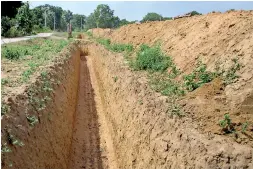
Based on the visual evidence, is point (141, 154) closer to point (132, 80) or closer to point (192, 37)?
point (132, 80)

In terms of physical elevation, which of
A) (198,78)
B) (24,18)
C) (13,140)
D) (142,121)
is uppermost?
(24,18)

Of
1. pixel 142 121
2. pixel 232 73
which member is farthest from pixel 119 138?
pixel 232 73

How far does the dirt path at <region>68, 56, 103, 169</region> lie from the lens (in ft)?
34.6

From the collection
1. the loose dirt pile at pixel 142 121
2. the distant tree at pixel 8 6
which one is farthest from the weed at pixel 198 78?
the distant tree at pixel 8 6

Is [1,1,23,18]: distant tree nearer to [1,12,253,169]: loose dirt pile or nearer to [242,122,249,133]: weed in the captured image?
[1,12,253,169]: loose dirt pile

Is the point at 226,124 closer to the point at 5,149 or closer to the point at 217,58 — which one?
the point at 217,58

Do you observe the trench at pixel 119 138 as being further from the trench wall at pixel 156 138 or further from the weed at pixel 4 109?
the weed at pixel 4 109

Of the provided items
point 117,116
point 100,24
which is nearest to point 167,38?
point 117,116

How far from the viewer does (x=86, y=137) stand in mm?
12469

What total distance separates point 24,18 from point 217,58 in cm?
3248

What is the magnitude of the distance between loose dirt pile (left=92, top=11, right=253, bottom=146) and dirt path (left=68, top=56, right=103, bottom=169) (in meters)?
3.85

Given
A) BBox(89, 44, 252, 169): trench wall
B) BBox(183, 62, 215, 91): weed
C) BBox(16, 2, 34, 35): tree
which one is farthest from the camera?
BBox(16, 2, 34, 35): tree

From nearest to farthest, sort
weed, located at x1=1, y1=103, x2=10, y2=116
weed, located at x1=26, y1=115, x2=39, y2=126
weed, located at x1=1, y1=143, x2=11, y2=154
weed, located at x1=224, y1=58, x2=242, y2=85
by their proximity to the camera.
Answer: weed, located at x1=1, y1=143, x2=11, y2=154, weed, located at x1=1, y1=103, x2=10, y2=116, weed, located at x1=26, y1=115, x2=39, y2=126, weed, located at x1=224, y1=58, x2=242, y2=85

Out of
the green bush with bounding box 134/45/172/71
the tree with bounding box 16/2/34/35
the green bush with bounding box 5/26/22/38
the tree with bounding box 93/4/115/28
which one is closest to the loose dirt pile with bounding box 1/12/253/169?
the green bush with bounding box 134/45/172/71
